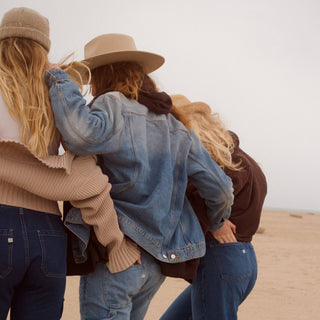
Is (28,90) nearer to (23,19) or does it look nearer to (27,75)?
(27,75)

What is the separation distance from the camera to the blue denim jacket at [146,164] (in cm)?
178

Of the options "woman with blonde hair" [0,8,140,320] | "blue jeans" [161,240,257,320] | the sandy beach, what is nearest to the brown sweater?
"blue jeans" [161,240,257,320]

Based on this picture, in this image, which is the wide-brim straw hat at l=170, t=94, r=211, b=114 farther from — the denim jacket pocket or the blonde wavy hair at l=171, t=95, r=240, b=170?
the denim jacket pocket

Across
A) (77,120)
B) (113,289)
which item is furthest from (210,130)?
(113,289)

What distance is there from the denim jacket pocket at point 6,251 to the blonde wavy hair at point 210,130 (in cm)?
111

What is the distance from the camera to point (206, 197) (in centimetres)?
223

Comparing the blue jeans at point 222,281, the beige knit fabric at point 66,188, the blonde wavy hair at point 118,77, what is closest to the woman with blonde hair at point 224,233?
the blue jeans at point 222,281

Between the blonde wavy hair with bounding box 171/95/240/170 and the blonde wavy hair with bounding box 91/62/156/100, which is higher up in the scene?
the blonde wavy hair with bounding box 91/62/156/100

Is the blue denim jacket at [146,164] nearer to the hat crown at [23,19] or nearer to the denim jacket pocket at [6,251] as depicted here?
the hat crown at [23,19]

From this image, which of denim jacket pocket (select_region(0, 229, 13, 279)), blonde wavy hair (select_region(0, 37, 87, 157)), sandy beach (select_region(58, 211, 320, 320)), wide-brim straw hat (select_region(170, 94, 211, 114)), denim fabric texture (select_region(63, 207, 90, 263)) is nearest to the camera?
denim jacket pocket (select_region(0, 229, 13, 279))

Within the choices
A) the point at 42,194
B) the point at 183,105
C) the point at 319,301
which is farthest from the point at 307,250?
the point at 42,194

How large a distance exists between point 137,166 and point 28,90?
0.60 meters

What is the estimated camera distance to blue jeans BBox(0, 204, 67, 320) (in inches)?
63.1

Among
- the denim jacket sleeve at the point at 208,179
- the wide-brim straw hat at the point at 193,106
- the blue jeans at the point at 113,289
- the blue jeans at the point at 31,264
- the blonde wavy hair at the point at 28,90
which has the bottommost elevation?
the blue jeans at the point at 113,289
